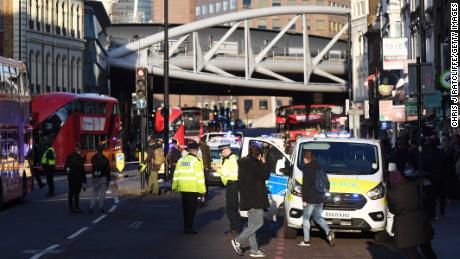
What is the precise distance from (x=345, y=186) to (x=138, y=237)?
388cm

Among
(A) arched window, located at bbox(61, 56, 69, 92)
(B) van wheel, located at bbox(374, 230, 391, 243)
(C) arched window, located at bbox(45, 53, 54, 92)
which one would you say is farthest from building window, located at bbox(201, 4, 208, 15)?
(B) van wheel, located at bbox(374, 230, 391, 243)

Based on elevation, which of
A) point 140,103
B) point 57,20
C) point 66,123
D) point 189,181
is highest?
point 57,20

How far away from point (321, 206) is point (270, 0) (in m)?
158

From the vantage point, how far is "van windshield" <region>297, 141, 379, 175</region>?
19094mm

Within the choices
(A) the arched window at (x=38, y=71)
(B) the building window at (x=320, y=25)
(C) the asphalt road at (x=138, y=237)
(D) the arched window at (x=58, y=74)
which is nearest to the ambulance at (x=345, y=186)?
(C) the asphalt road at (x=138, y=237)

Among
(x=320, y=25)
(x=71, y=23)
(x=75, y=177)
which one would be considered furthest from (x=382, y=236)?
(x=320, y=25)

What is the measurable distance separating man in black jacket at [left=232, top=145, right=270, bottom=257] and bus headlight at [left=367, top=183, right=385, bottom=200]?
9.38ft

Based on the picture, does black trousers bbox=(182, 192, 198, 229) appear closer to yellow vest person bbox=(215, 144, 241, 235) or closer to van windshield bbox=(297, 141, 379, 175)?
yellow vest person bbox=(215, 144, 241, 235)

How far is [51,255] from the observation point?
16188mm

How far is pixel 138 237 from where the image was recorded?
63.4 ft

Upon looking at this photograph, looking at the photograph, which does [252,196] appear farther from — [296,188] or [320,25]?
[320,25]

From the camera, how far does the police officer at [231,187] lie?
19625 millimetres

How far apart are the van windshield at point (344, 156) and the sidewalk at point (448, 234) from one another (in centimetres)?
179

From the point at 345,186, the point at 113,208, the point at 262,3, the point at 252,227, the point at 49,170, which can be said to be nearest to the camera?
the point at 252,227
